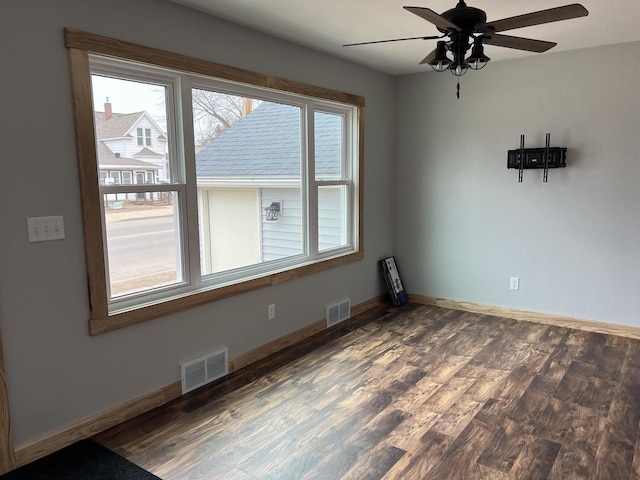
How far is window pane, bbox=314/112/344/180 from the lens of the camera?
4.16 m

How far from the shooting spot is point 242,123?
344cm

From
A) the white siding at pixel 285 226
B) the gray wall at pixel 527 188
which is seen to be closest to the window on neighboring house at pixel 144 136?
the white siding at pixel 285 226

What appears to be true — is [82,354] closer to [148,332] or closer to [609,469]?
[148,332]

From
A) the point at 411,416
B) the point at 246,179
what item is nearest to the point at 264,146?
the point at 246,179

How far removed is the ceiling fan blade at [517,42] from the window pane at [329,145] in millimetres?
1905

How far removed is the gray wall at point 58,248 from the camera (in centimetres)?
215

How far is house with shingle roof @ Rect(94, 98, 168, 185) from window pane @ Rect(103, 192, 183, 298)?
112 millimetres

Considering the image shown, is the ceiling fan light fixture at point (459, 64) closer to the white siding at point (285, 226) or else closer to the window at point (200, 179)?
the window at point (200, 179)

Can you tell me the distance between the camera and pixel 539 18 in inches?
84.1

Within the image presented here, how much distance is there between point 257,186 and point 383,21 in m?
1.53

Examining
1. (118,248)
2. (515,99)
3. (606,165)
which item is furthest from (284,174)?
(606,165)

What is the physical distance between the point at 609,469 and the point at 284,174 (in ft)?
9.52

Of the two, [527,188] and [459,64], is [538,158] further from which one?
[459,64]

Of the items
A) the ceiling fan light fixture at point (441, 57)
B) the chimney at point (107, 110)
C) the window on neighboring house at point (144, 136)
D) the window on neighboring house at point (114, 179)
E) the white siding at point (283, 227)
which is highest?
the ceiling fan light fixture at point (441, 57)
